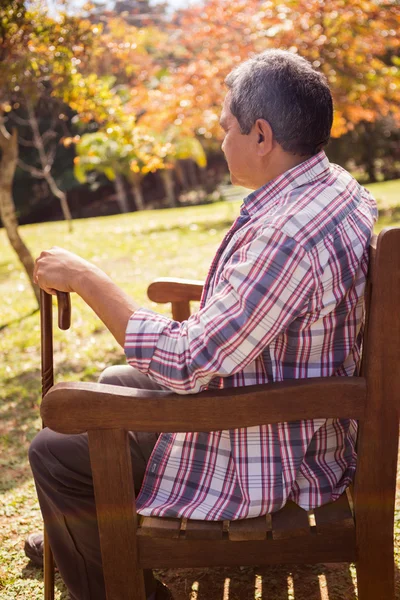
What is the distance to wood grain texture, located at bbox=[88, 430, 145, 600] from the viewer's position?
5.73ft

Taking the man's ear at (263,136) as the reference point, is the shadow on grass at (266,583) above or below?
below

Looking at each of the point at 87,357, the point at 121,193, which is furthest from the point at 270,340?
the point at 121,193

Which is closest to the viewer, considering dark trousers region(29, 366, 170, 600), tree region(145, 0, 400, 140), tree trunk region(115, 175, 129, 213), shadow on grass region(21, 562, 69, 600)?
dark trousers region(29, 366, 170, 600)

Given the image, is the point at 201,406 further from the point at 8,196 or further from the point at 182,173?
the point at 182,173

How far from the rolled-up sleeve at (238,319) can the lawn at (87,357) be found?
44.5 inches

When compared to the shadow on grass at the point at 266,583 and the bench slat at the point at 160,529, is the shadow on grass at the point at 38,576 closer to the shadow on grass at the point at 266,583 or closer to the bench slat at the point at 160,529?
the shadow on grass at the point at 266,583

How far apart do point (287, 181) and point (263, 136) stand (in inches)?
5.3

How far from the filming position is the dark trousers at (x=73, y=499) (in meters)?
2.01

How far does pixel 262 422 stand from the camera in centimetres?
170

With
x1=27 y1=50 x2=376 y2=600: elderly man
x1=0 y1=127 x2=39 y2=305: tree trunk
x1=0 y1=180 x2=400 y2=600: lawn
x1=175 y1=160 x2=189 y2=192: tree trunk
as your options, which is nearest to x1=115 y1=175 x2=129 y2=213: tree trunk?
x1=175 y1=160 x2=189 y2=192: tree trunk

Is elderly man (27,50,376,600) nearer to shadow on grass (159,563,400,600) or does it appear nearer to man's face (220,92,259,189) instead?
man's face (220,92,259,189)

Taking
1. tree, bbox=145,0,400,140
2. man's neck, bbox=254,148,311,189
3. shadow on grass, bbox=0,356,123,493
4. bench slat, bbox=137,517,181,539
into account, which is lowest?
shadow on grass, bbox=0,356,123,493

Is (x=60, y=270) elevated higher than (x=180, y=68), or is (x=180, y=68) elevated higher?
(x=180, y=68)

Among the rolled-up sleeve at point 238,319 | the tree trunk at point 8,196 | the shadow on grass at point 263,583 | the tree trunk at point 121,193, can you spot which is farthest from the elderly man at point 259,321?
the tree trunk at point 121,193
